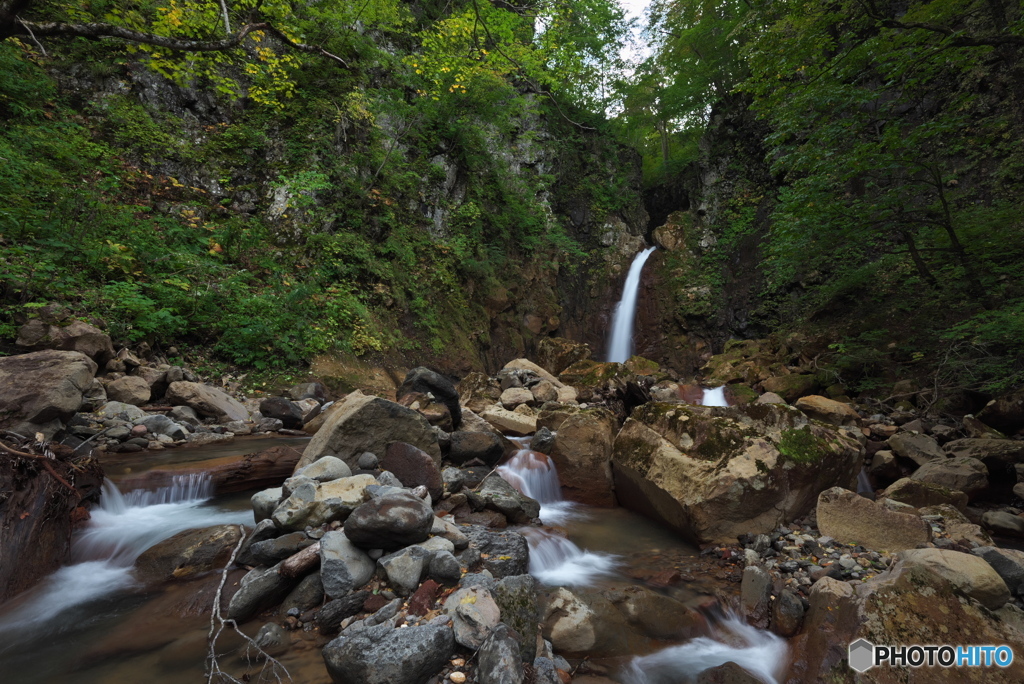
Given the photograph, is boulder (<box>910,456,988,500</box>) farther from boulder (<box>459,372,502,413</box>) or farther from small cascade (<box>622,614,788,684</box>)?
boulder (<box>459,372,502,413</box>)

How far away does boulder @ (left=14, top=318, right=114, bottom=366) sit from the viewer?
5.65 meters

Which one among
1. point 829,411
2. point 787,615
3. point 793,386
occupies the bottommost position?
point 787,615

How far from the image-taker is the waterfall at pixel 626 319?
19.3 metres

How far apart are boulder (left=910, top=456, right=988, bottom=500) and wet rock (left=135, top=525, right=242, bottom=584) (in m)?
7.28

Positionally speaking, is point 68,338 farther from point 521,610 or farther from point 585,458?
point 585,458

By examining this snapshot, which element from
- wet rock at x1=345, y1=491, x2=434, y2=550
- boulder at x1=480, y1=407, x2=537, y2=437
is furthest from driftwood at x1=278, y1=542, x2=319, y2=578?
boulder at x1=480, y1=407, x2=537, y2=437

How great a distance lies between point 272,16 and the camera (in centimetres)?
930

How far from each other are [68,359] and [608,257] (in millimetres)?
20476

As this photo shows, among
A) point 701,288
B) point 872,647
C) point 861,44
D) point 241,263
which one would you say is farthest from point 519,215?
point 872,647

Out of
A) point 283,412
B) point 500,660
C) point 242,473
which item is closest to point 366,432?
point 242,473

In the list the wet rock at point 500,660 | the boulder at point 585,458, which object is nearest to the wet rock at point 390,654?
the wet rock at point 500,660

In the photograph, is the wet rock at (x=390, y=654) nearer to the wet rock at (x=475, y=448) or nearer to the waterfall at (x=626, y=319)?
the wet rock at (x=475, y=448)

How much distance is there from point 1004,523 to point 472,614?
5.68 meters

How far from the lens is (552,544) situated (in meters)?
4.32
